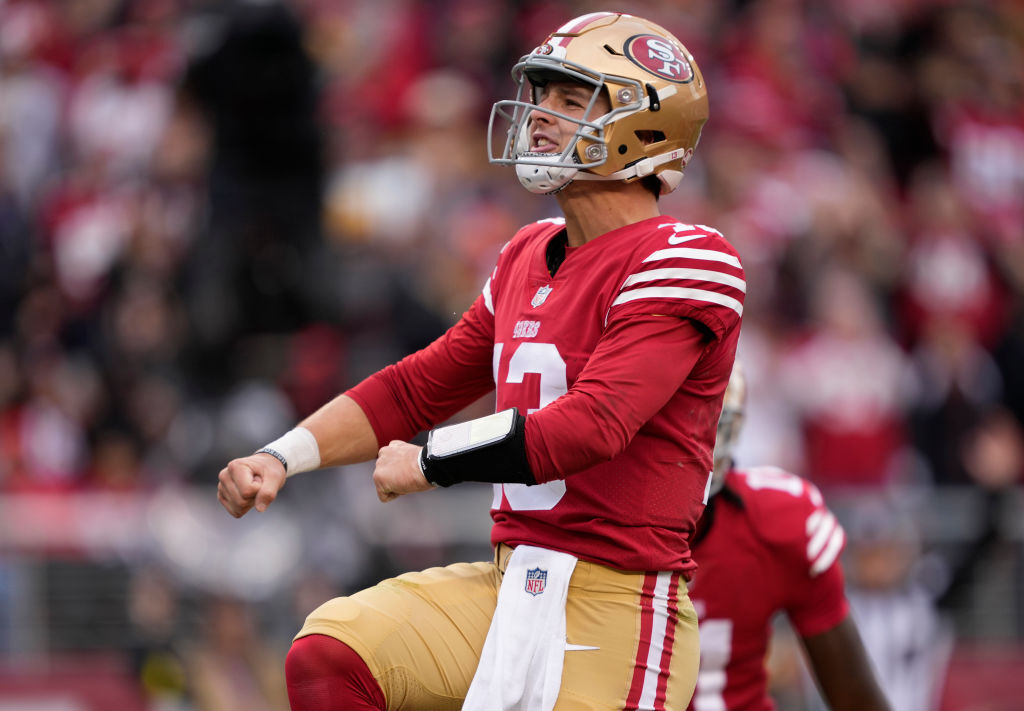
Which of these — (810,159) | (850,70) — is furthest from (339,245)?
(850,70)

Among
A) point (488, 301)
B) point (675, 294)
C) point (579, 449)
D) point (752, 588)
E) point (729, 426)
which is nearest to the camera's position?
point (579, 449)

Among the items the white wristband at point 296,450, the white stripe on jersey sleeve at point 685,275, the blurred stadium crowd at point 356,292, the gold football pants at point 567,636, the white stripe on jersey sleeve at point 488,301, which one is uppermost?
the white stripe on jersey sleeve at point 685,275

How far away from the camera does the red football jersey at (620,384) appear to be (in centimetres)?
367

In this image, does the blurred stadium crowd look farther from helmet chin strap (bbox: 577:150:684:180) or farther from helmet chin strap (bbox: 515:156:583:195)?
helmet chin strap (bbox: 515:156:583:195)

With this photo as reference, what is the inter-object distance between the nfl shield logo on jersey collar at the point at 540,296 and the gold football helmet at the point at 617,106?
0.25 metres

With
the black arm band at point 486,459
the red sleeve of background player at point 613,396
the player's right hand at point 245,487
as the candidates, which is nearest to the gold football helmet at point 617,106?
the red sleeve of background player at point 613,396

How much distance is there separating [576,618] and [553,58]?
140 cm

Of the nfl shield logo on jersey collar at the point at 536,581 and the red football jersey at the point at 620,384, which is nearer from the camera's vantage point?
the red football jersey at the point at 620,384

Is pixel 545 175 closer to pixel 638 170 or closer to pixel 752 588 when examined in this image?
pixel 638 170

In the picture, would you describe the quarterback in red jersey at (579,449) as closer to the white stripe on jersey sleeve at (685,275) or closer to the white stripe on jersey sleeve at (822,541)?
the white stripe on jersey sleeve at (685,275)

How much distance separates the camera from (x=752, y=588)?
5.22 m

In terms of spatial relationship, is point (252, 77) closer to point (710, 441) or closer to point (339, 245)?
point (339, 245)

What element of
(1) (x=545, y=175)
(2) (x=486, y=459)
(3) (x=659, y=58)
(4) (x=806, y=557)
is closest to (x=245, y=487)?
(2) (x=486, y=459)

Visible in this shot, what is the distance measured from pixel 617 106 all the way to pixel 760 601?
1923 millimetres
